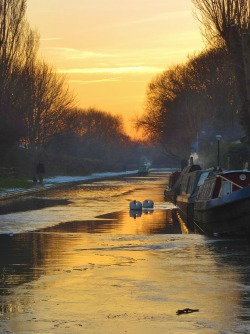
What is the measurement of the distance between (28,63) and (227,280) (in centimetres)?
6874

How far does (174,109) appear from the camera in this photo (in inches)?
4633

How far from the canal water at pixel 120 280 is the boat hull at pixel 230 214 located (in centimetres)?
69

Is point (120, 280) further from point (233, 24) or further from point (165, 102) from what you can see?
point (165, 102)

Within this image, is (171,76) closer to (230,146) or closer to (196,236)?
(230,146)

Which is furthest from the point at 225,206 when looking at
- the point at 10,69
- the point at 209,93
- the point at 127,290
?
the point at 209,93

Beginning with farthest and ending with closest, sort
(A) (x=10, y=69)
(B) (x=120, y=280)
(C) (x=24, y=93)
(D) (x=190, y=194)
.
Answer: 1. (C) (x=24, y=93)
2. (A) (x=10, y=69)
3. (D) (x=190, y=194)
4. (B) (x=120, y=280)

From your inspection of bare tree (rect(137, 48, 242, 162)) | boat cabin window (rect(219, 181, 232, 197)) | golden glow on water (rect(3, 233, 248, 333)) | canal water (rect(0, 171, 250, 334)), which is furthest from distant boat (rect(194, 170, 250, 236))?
bare tree (rect(137, 48, 242, 162))

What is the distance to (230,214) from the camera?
80.3 feet

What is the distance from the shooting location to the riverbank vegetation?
54.1 m

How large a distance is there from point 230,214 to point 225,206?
1.01 feet

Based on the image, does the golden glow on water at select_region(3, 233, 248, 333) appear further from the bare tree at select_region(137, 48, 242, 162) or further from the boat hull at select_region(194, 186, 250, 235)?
the bare tree at select_region(137, 48, 242, 162)

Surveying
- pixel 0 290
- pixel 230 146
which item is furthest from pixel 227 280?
pixel 230 146

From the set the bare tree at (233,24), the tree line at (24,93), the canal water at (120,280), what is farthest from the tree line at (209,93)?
the canal water at (120,280)

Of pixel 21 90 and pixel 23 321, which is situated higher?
pixel 21 90
